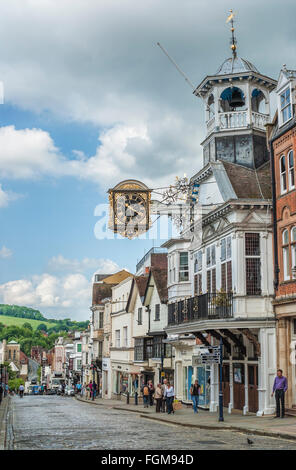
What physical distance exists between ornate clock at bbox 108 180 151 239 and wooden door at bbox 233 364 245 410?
29.6ft

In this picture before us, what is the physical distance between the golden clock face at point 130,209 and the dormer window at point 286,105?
7393 millimetres

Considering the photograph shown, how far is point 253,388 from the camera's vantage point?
2422 cm

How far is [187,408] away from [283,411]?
35.5 ft

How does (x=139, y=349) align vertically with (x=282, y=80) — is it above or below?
below

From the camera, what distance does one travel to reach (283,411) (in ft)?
69.9

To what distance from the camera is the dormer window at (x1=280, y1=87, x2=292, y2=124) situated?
2356 cm

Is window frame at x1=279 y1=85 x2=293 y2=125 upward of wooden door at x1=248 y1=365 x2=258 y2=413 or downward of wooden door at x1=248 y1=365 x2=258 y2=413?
upward

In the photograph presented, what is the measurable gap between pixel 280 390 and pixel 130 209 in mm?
8662

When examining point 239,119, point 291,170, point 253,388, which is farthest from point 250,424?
point 239,119

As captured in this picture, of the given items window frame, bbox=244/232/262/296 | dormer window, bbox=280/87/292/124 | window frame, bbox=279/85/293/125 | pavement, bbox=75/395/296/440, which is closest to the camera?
pavement, bbox=75/395/296/440

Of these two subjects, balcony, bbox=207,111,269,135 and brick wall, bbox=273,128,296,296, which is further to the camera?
balcony, bbox=207,111,269,135

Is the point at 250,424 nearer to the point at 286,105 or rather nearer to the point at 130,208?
the point at 130,208

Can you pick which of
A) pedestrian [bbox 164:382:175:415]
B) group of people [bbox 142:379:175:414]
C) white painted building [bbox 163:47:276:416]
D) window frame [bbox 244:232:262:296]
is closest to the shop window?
white painted building [bbox 163:47:276:416]

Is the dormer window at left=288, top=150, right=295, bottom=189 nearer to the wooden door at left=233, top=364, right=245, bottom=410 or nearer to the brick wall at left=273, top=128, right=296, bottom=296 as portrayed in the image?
the brick wall at left=273, top=128, right=296, bottom=296
